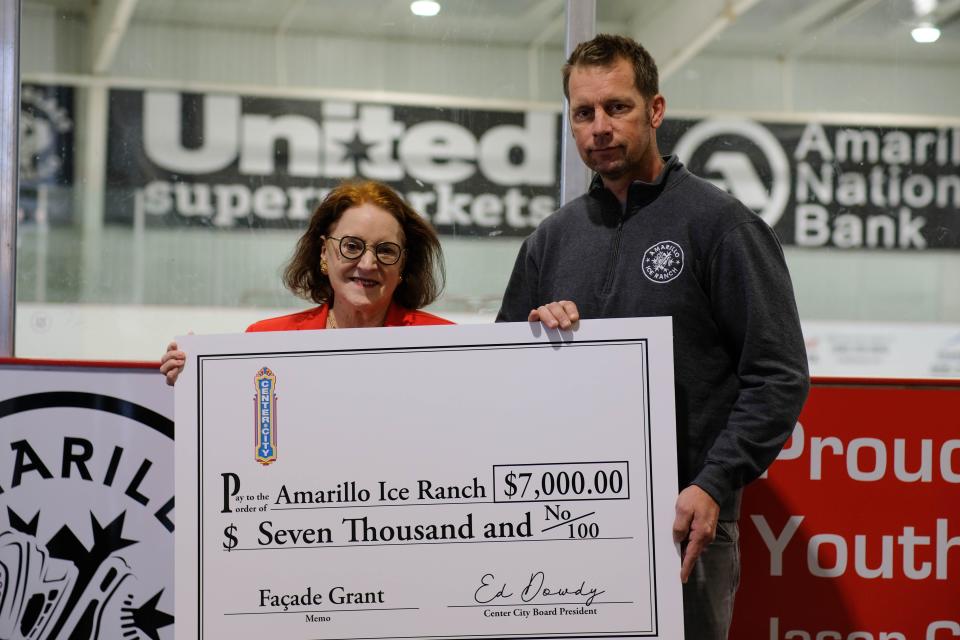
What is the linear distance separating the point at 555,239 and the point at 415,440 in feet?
1.78

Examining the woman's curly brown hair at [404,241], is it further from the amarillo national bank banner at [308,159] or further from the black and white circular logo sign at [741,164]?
the black and white circular logo sign at [741,164]

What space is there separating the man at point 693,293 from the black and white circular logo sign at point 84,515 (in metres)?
1.34

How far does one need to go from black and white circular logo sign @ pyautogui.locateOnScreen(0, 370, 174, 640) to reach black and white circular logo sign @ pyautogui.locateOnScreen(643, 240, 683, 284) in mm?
1467

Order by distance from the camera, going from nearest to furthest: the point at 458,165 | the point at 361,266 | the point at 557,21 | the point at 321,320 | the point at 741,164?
the point at 361,266, the point at 321,320, the point at 557,21, the point at 458,165, the point at 741,164

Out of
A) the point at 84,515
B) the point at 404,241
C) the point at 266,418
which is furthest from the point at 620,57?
the point at 84,515

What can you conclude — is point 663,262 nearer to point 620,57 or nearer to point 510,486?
point 620,57

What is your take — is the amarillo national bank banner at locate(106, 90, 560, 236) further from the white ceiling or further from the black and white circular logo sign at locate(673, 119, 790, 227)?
the black and white circular logo sign at locate(673, 119, 790, 227)

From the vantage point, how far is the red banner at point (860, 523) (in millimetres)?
2609

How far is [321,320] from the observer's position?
2307 millimetres

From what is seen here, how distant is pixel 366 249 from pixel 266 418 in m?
0.44

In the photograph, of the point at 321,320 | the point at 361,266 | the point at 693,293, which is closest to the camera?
the point at 693,293

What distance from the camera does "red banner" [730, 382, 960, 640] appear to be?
2.61m
